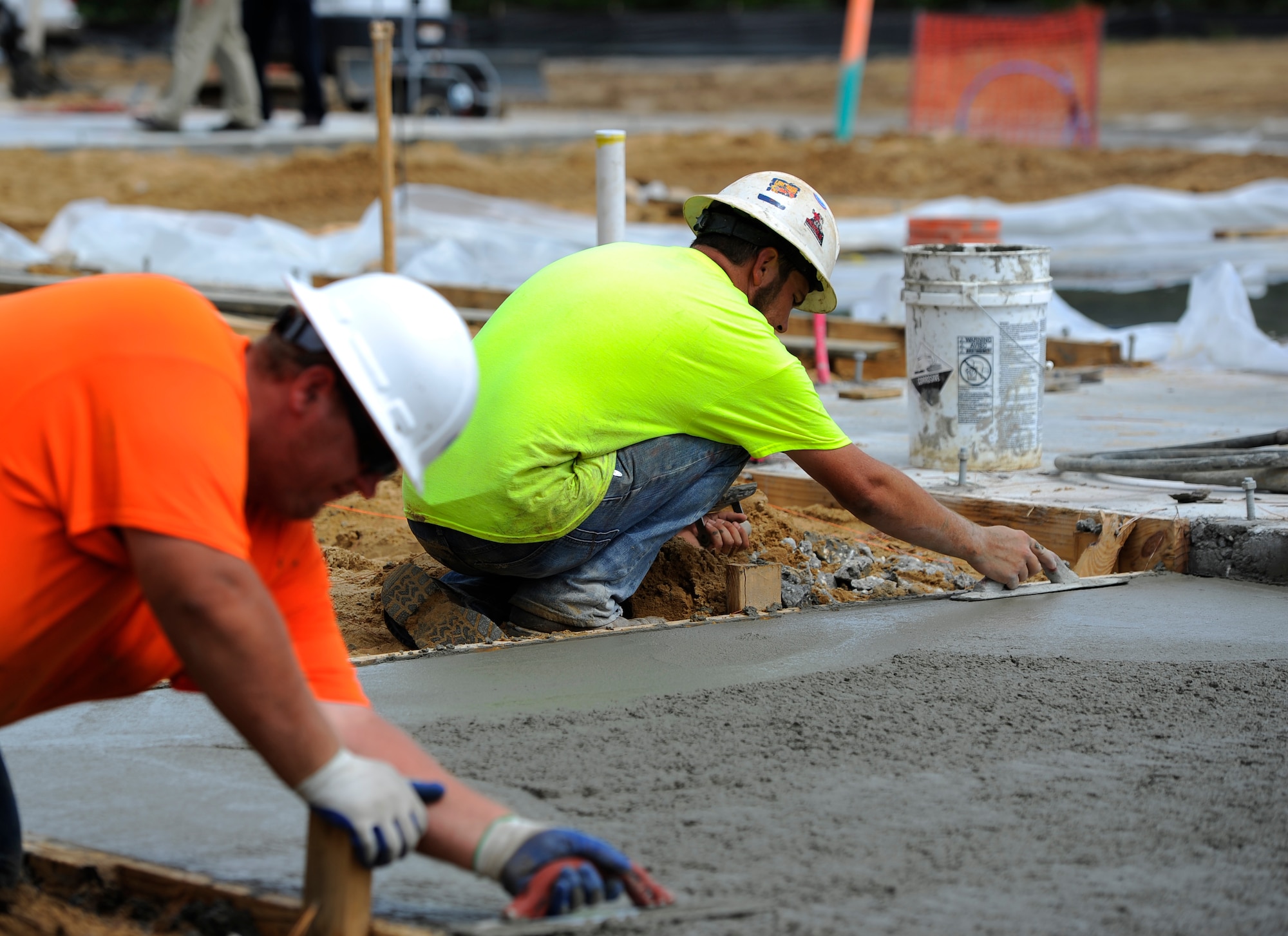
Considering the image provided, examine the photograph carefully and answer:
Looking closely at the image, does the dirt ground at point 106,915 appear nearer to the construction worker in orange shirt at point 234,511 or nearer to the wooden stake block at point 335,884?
the wooden stake block at point 335,884

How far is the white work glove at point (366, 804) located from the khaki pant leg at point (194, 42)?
11.6m

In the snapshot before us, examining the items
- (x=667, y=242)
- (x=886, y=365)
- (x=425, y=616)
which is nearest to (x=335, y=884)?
(x=425, y=616)

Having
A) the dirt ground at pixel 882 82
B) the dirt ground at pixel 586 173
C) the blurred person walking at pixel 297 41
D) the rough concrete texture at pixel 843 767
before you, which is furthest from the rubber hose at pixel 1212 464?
the dirt ground at pixel 882 82

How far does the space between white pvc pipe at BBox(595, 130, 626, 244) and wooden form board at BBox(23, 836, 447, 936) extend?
3.01m

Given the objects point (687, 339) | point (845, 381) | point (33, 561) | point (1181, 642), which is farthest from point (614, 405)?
point (845, 381)

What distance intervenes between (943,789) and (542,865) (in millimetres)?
896

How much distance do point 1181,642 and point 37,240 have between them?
9440mm

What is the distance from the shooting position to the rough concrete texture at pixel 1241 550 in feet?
12.8

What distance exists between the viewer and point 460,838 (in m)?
1.96

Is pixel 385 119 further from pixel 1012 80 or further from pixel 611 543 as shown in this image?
pixel 1012 80

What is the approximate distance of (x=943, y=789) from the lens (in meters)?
2.54

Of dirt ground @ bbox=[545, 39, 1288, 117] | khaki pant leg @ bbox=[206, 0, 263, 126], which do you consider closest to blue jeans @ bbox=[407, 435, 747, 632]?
khaki pant leg @ bbox=[206, 0, 263, 126]

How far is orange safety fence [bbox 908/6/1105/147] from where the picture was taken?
19.4 m

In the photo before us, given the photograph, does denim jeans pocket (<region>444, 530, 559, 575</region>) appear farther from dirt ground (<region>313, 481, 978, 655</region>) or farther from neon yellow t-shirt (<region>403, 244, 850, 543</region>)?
dirt ground (<region>313, 481, 978, 655</region>)
